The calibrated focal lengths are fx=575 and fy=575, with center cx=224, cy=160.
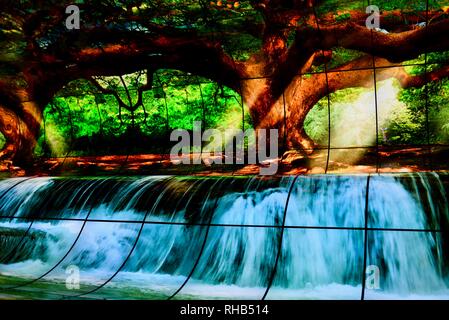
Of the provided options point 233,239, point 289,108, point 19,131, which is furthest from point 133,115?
point 233,239

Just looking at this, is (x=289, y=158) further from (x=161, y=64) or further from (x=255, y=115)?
(x=161, y=64)

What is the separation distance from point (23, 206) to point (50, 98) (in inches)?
164

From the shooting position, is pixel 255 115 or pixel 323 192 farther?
pixel 255 115

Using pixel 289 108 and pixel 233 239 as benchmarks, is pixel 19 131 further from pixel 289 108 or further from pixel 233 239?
pixel 233 239

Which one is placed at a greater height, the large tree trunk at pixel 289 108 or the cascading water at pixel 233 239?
the large tree trunk at pixel 289 108

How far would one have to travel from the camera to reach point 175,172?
12570 mm

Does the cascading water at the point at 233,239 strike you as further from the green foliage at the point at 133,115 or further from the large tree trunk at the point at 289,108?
the green foliage at the point at 133,115

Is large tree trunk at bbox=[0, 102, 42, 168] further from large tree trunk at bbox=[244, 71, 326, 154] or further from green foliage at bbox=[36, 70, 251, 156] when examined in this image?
large tree trunk at bbox=[244, 71, 326, 154]

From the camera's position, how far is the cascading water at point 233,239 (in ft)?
23.8

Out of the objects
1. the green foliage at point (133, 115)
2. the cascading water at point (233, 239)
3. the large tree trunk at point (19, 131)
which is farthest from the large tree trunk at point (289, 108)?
Answer: the large tree trunk at point (19, 131)

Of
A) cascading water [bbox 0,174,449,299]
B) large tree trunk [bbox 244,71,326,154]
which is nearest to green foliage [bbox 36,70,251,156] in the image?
large tree trunk [bbox 244,71,326,154]

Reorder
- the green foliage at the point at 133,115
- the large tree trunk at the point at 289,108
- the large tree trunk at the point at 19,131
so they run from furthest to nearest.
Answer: the large tree trunk at the point at 19,131 → the green foliage at the point at 133,115 → the large tree trunk at the point at 289,108

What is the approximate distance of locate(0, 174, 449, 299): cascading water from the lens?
23.8 ft

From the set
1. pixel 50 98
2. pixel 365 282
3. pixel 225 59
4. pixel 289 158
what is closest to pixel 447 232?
pixel 365 282
